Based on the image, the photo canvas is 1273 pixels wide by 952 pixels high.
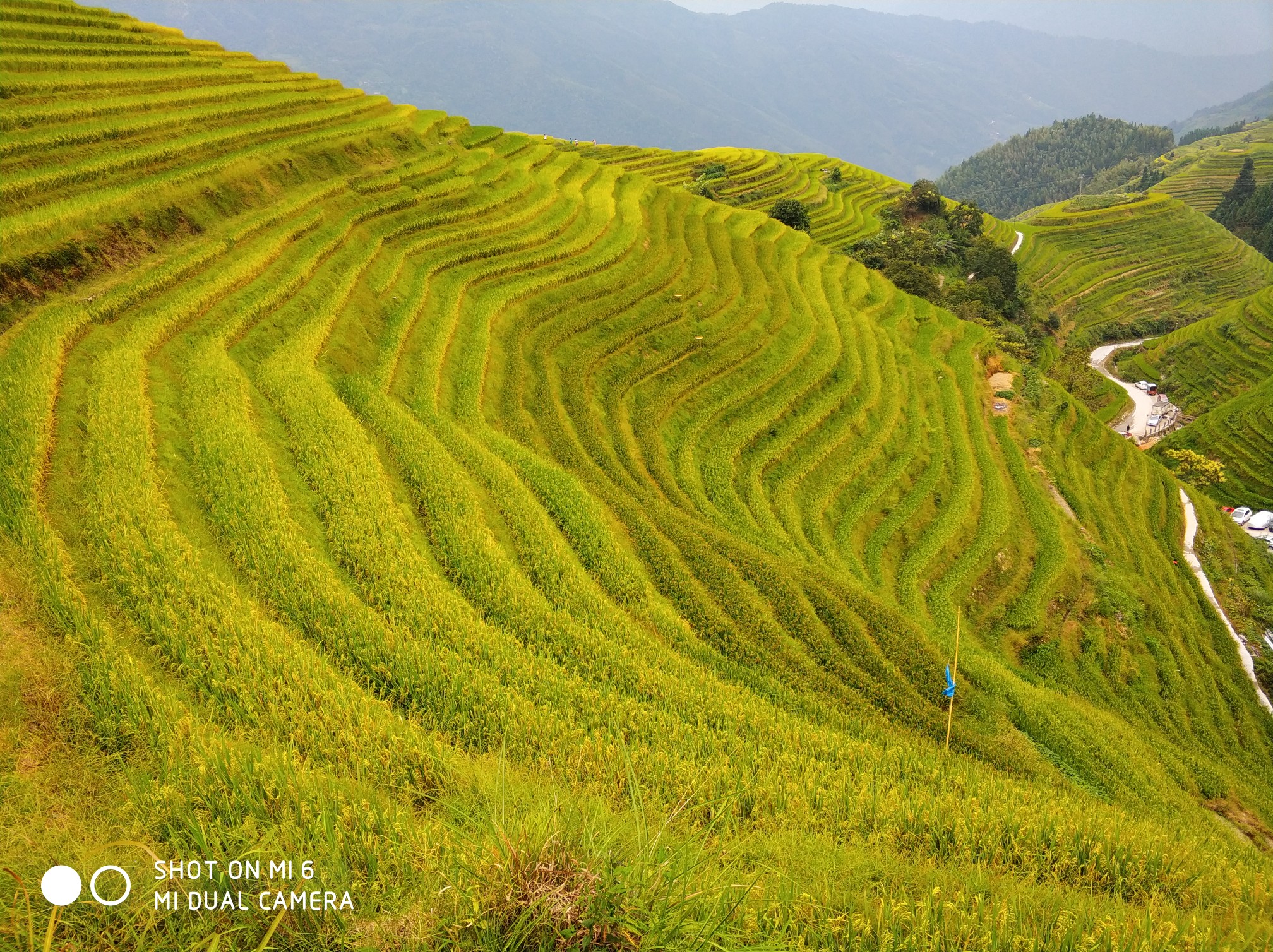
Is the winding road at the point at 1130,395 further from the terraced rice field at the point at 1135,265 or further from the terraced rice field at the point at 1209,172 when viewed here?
the terraced rice field at the point at 1209,172

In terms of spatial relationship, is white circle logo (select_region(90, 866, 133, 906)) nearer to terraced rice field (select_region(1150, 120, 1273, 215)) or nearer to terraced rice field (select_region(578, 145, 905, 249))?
terraced rice field (select_region(578, 145, 905, 249))

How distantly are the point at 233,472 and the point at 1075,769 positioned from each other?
13.9 metres

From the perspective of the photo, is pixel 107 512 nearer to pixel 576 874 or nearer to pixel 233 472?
pixel 233 472

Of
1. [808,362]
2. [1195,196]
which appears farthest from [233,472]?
[1195,196]

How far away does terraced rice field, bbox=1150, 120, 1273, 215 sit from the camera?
101m

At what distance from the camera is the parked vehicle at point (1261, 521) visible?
117 feet

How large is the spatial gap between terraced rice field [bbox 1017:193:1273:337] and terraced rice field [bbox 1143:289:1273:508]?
1014cm

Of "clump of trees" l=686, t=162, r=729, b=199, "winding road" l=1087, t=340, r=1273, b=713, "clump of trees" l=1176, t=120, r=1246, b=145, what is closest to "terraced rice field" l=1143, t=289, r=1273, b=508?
"winding road" l=1087, t=340, r=1273, b=713

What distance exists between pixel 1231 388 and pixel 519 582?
2626 inches

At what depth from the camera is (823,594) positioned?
463 inches

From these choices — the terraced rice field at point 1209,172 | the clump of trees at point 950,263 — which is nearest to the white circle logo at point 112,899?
the clump of trees at point 950,263

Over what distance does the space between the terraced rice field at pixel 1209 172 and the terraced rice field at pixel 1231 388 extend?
57730mm

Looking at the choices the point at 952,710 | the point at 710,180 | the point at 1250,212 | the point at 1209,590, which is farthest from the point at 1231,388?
the point at 1250,212

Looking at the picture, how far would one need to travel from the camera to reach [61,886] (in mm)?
2766
